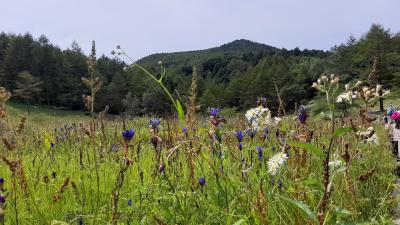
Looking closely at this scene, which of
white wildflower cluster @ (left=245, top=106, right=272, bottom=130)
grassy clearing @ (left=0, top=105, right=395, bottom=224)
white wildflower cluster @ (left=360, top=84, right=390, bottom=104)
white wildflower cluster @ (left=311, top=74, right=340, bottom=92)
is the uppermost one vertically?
white wildflower cluster @ (left=311, top=74, right=340, bottom=92)

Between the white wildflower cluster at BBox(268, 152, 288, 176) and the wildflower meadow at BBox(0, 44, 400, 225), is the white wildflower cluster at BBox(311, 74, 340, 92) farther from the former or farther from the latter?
the white wildflower cluster at BBox(268, 152, 288, 176)

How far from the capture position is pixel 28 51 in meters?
72.8

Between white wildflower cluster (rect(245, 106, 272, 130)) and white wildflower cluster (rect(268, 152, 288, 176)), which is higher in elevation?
white wildflower cluster (rect(245, 106, 272, 130))

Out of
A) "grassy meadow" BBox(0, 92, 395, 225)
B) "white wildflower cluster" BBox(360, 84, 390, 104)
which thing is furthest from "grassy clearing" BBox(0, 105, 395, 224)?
"white wildflower cluster" BBox(360, 84, 390, 104)

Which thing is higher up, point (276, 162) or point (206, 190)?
point (276, 162)

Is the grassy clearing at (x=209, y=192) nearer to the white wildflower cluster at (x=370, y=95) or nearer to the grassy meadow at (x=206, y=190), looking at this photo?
the grassy meadow at (x=206, y=190)

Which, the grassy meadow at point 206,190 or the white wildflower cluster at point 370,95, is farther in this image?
the grassy meadow at point 206,190

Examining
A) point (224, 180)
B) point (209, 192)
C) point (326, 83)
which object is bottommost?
point (209, 192)

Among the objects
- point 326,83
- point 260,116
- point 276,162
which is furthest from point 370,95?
point 260,116

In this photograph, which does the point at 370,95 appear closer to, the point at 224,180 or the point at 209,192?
the point at 224,180

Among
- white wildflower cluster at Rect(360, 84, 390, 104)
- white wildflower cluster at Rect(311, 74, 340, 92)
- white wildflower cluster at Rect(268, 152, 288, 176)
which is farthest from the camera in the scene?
white wildflower cluster at Rect(268, 152, 288, 176)

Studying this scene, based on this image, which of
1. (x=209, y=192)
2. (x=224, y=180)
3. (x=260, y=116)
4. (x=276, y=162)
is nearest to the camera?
(x=276, y=162)

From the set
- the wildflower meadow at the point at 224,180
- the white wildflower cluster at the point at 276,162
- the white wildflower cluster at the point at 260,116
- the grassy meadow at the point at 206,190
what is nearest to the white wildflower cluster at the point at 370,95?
the wildflower meadow at the point at 224,180

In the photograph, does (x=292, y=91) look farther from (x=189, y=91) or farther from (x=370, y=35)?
(x=189, y=91)
